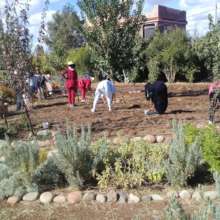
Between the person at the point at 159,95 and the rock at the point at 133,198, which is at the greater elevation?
the person at the point at 159,95

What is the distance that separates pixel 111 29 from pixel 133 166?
1388 cm

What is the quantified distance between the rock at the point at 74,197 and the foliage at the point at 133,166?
377 millimetres

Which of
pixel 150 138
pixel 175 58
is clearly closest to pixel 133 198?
pixel 150 138

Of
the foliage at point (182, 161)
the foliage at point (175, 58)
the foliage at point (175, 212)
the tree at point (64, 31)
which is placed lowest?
the foliage at point (182, 161)

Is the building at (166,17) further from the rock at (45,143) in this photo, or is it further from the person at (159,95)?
the rock at (45,143)

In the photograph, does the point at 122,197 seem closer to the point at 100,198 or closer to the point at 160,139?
the point at 100,198

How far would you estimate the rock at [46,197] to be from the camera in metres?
6.73

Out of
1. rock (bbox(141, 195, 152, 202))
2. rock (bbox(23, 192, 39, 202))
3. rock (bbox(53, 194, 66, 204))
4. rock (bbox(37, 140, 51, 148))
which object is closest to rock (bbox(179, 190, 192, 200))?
rock (bbox(141, 195, 152, 202))

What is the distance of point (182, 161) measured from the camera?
6.97m

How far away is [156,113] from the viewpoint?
44.1ft

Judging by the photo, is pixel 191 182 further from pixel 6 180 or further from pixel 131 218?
pixel 6 180

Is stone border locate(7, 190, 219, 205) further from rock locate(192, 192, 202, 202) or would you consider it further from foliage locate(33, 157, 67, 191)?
foliage locate(33, 157, 67, 191)

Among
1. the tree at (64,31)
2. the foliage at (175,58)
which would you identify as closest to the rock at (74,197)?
the foliage at (175,58)

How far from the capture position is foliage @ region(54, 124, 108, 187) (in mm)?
7055
